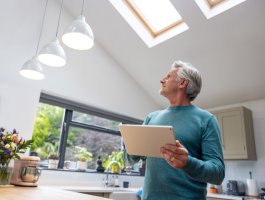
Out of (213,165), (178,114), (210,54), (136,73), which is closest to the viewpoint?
(213,165)

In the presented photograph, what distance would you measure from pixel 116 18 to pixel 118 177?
2.43 metres

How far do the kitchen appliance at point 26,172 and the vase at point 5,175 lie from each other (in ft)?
0.29

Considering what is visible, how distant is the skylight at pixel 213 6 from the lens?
2.82 m

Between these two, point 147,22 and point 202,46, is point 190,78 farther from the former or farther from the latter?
point 147,22

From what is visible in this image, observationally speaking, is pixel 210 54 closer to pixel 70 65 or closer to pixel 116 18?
pixel 116 18

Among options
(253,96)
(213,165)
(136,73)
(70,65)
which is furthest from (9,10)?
(253,96)

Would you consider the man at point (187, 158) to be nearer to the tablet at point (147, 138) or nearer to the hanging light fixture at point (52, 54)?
the tablet at point (147, 138)

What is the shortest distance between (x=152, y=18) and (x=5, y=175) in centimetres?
289

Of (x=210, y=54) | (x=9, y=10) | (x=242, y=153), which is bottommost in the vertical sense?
(x=242, y=153)

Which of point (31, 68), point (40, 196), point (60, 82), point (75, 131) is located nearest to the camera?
point (40, 196)

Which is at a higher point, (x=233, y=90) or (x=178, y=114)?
(x=233, y=90)

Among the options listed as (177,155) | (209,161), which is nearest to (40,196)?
(177,155)

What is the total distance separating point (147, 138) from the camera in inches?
42.9

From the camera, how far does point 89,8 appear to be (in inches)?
134
